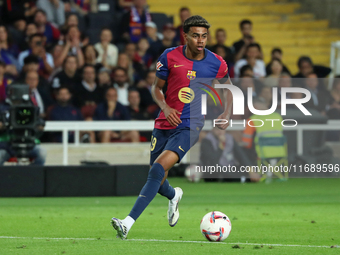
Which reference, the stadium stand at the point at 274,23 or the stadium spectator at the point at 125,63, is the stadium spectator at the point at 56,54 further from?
the stadium stand at the point at 274,23

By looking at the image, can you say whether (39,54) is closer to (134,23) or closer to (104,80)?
(104,80)

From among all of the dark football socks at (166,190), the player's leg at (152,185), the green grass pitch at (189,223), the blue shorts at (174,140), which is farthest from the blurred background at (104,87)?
the player's leg at (152,185)

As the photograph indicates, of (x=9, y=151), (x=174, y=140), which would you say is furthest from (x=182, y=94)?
(x=9, y=151)

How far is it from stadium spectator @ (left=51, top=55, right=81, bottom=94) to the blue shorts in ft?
23.4

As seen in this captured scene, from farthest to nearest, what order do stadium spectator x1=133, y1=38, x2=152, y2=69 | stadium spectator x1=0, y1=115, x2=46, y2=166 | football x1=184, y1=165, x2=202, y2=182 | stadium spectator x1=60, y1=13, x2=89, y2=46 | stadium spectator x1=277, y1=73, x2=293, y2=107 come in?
stadium spectator x1=133, y1=38, x2=152, y2=69, stadium spectator x1=60, y1=13, x2=89, y2=46, stadium spectator x1=277, y1=73, x2=293, y2=107, football x1=184, y1=165, x2=202, y2=182, stadium spectator x1=0, y1=115, x2=46, y2=166

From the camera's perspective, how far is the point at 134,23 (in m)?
16.6

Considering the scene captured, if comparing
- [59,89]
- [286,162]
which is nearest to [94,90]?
[59,89]

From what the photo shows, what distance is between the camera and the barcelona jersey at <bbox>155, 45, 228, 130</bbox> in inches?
282

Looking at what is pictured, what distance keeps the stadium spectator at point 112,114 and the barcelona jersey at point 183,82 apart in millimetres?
6874

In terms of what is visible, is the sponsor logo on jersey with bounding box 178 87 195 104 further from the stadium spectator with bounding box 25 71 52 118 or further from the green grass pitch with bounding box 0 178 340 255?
the stadium spectator with bounding box 25 71 52 118

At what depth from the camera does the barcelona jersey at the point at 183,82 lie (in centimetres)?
715

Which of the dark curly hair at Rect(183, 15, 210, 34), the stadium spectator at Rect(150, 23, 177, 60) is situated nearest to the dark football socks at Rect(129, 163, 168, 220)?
the dark curly hair at Rect(183, 15, 210, 34)

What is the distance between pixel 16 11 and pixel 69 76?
2793mm

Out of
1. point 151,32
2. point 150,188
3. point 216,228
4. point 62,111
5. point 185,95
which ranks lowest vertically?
point 216,228
